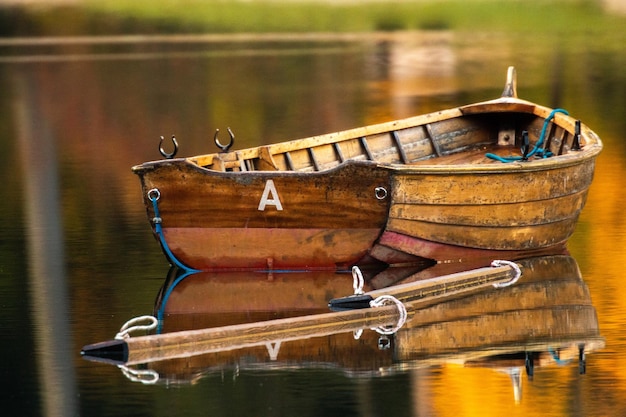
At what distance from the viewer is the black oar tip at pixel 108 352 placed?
10.2 metres

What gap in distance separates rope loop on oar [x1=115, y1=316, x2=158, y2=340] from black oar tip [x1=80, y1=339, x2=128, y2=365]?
7cm

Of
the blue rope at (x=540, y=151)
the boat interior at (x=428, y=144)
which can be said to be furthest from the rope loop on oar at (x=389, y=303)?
the blue rope at (x=540, y=151)

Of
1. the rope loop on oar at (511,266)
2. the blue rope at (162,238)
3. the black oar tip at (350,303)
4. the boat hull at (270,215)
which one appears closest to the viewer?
the black oar tip at (350,303)

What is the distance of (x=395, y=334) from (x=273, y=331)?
2.83 feet

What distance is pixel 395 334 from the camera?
1094 cm

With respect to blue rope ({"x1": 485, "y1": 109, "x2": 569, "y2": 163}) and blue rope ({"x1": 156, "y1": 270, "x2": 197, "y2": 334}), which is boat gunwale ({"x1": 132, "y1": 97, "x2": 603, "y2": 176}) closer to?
blue rope ({"x1": 485, "y1": 109, "x2": 569, "y2": 163})

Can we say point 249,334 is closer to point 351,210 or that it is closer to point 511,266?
point 351,210

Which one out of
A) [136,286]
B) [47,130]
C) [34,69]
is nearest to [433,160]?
[136,286]

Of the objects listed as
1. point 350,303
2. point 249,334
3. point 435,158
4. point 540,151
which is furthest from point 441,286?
point 435,158

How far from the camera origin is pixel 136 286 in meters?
13.1

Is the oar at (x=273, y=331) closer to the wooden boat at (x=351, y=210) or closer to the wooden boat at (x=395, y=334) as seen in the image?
the wooden boat at (x=395, y=334)

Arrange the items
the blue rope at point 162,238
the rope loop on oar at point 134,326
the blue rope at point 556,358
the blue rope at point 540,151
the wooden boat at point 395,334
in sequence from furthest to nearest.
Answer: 1. the blue rope at point 540,151
2. the blue rope at point 162,238
3. the rope loop on oar at point 134,326
4. the blue rope at point 556,358
5. the wooden boat at point 395,334

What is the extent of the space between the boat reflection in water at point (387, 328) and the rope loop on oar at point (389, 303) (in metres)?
0.04

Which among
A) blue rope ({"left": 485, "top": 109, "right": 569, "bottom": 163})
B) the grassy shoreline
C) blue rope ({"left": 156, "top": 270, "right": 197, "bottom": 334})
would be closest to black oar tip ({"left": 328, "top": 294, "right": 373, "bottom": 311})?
blue rope ({"left": 156, "top": 270, "right": 197, "bottom": 334})
